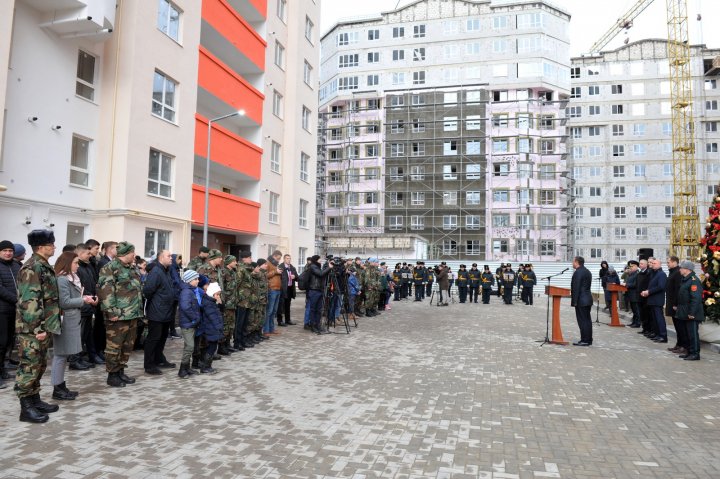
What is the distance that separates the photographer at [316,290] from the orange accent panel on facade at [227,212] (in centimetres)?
867

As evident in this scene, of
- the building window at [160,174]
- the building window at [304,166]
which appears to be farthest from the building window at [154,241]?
the building window at [304,166]

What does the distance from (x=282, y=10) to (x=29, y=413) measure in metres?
27.2

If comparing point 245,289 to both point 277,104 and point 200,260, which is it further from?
point 277,104

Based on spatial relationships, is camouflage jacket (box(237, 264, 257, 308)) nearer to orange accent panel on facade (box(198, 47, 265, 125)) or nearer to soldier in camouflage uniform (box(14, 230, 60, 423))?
soldier in camouflage uniform (box(14, 230, 60, 423))

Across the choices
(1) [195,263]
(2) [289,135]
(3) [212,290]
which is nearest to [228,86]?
(2) [289,135]

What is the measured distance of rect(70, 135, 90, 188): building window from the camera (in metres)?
14.3

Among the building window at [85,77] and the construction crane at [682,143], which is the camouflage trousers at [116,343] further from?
the construction crane at [682,143]

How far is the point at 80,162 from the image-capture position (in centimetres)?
1461

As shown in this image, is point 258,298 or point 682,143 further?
point 682,143

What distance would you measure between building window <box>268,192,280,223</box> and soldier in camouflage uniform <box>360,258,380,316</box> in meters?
9.64

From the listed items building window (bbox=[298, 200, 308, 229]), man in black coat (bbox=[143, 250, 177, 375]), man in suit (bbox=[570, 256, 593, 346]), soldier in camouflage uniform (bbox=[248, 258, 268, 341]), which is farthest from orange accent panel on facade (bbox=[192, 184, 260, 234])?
man in suit (bbox=[570, 256, 593, 346])

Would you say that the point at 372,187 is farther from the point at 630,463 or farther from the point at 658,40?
the point at 630,463

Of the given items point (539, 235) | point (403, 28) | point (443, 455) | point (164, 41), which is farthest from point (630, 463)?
point (403, 28)

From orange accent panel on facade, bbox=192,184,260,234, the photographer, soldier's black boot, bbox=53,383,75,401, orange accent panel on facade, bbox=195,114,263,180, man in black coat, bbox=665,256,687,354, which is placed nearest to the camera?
soldier's black boot, bbox=53,383,75,401
